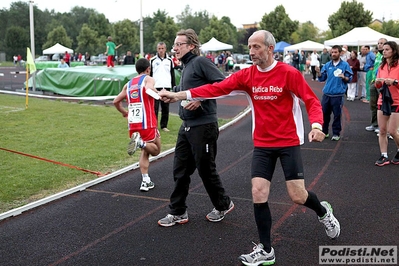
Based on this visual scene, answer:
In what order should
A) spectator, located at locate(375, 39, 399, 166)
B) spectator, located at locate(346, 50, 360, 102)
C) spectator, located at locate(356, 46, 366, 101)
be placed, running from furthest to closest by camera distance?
spectator, located at locate(356, 46, 366, 101)
spectator, located at locate(346, 50, 360, 102)
spectator, located at locate(375, 39, 399, 166)

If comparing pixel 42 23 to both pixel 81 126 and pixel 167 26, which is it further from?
pixel 81 126

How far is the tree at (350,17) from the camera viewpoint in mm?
43781

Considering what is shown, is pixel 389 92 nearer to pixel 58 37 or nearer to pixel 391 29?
pixel 391 29

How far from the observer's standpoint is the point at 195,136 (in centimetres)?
512

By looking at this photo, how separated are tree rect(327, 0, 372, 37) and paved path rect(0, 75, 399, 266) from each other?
39.0m

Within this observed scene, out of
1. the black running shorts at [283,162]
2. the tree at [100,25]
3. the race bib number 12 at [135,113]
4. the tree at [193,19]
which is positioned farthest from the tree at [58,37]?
the black running shorts at [283,162]

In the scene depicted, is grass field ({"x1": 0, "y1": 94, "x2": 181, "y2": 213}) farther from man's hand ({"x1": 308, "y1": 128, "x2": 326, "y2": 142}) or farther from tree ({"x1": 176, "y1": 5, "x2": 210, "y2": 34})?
tree ({"x1": 176, "y1": 5, "x2": 210, "y2": 34})

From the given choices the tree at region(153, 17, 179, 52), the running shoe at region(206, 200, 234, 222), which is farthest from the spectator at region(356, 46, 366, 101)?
the tree at region(153, 17, 179, 52)

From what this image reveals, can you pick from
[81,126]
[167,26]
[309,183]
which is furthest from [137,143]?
[167,26]

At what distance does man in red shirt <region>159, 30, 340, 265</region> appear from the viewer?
13.8 feet

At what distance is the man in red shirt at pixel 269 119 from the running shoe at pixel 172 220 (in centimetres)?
130

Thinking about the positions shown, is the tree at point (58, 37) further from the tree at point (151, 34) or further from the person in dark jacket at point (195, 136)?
the person in dark jacket at point (195, 136)

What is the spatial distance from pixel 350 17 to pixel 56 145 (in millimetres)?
40648

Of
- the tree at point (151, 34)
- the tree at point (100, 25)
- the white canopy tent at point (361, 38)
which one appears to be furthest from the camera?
the tree at point (151, 34)
